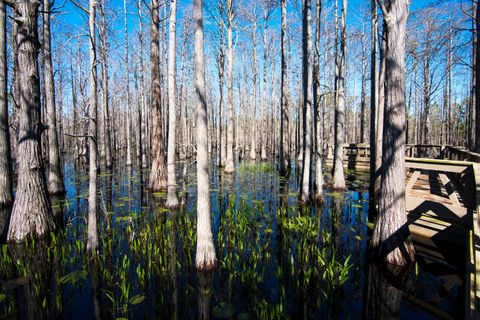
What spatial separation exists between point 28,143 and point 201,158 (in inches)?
171

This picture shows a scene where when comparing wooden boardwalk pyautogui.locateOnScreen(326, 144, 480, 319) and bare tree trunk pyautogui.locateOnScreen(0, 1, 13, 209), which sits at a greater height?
bare tree trunk pyautogui.locateOnScreen(0, 1, 13, 209)

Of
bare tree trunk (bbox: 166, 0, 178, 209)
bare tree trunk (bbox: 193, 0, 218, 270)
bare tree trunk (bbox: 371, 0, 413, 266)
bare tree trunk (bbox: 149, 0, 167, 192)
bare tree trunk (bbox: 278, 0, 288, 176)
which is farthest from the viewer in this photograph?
bare tree trunk (bbox: 278, 0, 288, 176)

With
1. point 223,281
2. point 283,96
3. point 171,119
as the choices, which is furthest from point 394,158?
point 283,96

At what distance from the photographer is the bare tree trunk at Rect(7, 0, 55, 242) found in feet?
17.9

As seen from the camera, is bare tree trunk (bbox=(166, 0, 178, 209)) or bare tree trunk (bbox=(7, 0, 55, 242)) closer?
bare tree trunk (bbox=(7, 0, 55, 242))

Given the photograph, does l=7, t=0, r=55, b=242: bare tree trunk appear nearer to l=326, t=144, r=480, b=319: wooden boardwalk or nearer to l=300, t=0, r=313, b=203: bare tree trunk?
l=300, t=0, r=313, b=203: bare tree trunk

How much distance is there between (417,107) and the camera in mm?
33125

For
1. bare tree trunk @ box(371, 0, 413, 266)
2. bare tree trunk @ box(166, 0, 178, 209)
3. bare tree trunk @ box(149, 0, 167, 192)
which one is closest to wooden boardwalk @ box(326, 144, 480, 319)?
bare tree trunk @ box(371, 0, 413, 266)

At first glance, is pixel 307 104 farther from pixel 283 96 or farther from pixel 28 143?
pixel 28 143

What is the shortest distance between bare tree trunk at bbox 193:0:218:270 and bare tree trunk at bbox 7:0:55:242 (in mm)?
3998

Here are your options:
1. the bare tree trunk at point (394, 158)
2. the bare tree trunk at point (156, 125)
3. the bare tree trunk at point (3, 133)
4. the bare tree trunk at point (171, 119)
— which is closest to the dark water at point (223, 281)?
the bare tree trunk at point (394, 158)

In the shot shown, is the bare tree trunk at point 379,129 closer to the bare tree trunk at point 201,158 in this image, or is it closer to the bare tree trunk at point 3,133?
the bare tree trunk at point 201,158

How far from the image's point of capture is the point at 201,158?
4211 millimetres

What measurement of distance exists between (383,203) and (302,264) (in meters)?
2.03
